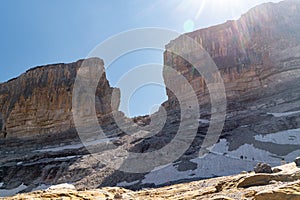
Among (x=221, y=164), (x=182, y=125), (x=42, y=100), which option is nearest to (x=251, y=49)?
(x=182, y=125)

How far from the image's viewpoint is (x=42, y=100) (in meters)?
75.1

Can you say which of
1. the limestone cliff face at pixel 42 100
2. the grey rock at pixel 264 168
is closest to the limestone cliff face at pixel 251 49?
the limestone cliff face at pixel 42 100

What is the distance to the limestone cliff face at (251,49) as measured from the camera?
199ft

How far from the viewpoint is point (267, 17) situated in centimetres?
7175

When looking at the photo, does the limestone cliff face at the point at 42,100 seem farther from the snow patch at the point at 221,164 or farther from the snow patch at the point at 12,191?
the snow patch at the point at 221,164

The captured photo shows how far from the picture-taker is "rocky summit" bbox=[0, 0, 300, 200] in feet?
90.8

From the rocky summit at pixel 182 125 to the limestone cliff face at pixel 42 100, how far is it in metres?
0.27

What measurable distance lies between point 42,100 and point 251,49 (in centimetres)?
5218

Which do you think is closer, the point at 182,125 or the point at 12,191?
the point at 12,191

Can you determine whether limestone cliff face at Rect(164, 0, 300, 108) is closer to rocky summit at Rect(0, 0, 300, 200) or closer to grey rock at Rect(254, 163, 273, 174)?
rocky summit at Rect(0, 0, 300, 200)

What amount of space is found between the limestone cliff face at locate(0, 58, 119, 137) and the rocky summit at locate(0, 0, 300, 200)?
0.27 m

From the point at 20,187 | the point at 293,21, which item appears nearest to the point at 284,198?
the point at 20,187

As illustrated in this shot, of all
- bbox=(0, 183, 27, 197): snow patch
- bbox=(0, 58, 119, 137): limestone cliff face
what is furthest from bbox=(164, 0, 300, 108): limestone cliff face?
bbox=(0, 183, 27, 197): snow patch

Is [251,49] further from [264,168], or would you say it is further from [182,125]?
[264,168]
